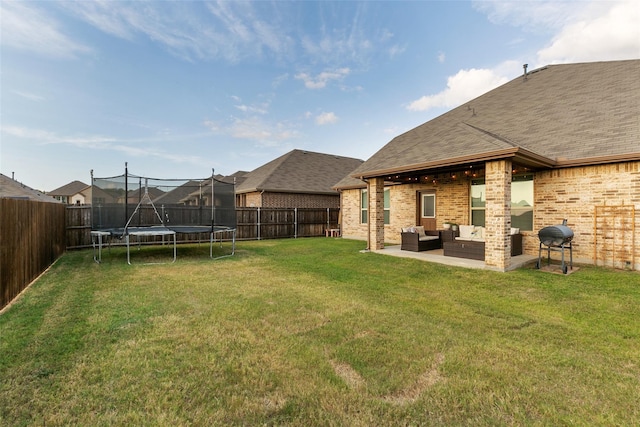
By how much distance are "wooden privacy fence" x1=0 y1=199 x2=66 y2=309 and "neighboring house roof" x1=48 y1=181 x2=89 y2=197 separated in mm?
56453

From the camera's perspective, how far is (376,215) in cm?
953

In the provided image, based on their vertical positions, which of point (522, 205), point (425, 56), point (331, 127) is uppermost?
point (425, 56)

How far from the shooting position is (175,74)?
12.5 metres

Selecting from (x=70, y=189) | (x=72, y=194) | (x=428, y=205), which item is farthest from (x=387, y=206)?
(x=70, y=189)

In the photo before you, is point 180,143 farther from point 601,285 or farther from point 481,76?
point 601,285

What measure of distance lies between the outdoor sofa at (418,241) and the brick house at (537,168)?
0.85 metres

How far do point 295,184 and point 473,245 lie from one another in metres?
11.7

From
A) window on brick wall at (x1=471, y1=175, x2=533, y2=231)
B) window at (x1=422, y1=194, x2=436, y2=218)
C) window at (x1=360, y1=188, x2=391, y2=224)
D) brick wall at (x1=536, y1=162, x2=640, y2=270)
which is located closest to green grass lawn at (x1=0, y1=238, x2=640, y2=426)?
brick wall at (x1=536, y1=162, x2=640, y2=270)

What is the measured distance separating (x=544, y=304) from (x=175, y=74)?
14964 mm

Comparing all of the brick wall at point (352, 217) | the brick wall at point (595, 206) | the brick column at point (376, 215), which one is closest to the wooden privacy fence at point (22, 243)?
the brick column at point (376, 215)

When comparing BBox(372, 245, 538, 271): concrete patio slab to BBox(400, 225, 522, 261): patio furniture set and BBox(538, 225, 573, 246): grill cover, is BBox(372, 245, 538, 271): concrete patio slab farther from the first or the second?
BBox(538, 225, 573, 246): grill cover

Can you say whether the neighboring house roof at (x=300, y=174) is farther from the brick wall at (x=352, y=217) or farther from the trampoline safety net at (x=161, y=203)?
the trampoline safety net at (x=161, y=203)

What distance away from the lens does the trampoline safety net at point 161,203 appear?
28.5ft

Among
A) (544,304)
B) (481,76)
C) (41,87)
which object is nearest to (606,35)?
(481,76)
